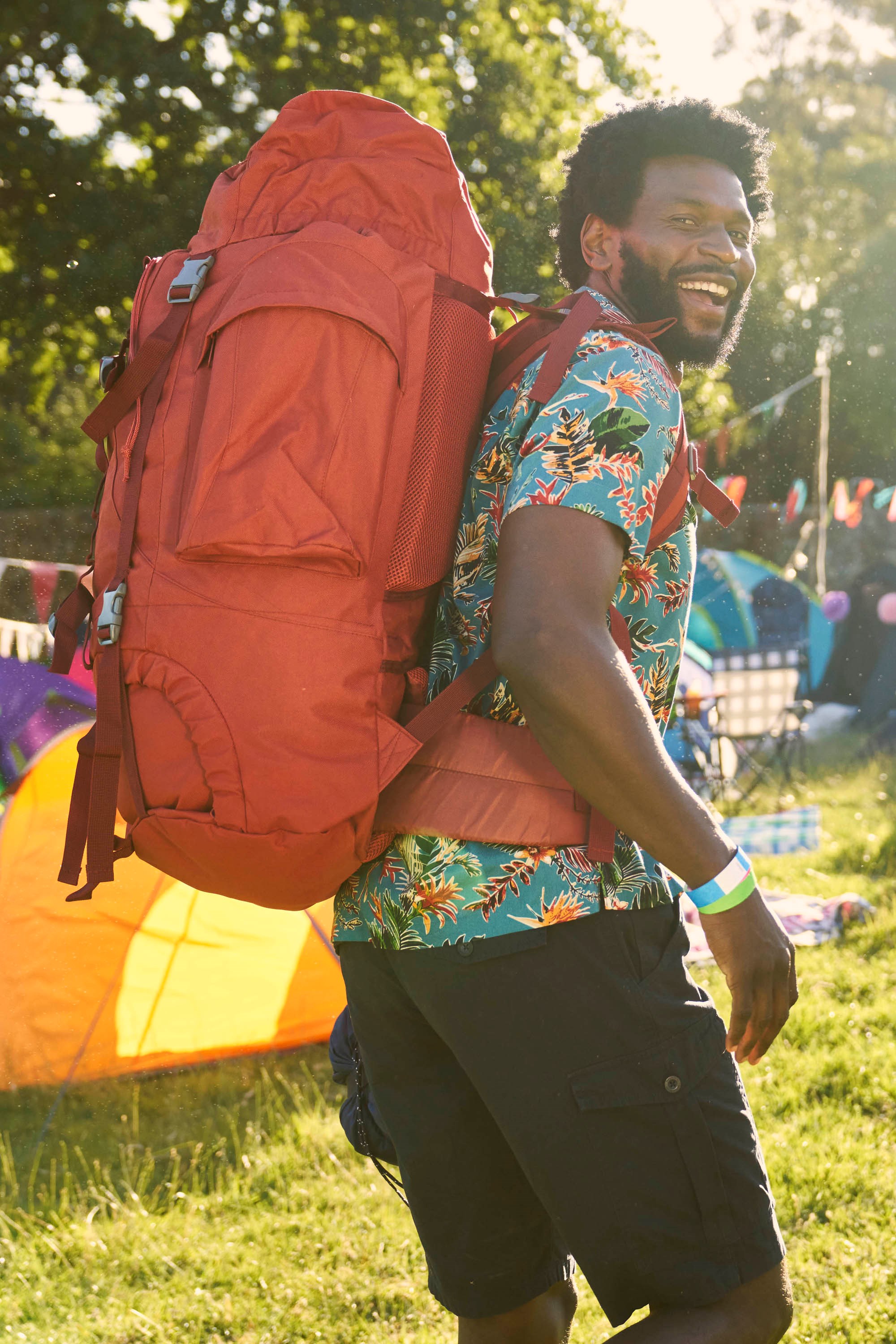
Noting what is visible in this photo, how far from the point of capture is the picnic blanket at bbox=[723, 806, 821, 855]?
6.14 meters

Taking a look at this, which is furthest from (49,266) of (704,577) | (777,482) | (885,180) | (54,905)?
(885,180)

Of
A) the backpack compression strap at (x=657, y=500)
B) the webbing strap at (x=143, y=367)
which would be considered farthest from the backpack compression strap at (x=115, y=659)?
the backpack compression strap at (x=657, y=500)

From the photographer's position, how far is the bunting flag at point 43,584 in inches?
136

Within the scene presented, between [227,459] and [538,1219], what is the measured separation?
109cm

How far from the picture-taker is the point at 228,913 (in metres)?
3.44

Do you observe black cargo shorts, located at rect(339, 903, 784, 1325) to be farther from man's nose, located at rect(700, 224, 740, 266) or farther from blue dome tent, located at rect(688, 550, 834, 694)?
blue dome tent, located at rect(688, 550, 834, 694)

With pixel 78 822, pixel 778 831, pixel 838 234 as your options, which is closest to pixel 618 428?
pixel 78 822

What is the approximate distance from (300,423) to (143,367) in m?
0.26

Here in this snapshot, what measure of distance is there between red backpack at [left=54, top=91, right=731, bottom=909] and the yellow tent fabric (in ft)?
6.54

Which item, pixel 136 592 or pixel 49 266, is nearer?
pixel 136 592

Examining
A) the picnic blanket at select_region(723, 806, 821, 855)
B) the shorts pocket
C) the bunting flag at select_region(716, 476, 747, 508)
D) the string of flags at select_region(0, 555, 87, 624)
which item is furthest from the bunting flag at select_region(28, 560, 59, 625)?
the bunting flag at select_region(716, 476, 747, 508)

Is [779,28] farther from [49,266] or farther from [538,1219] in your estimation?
[538,1219]

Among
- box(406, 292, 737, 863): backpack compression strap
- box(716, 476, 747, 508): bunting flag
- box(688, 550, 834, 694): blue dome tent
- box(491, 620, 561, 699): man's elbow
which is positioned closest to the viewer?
box(491, 620, 561, 699): man's elbow

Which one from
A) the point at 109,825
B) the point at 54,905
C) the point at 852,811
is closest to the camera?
the point at 109,825
